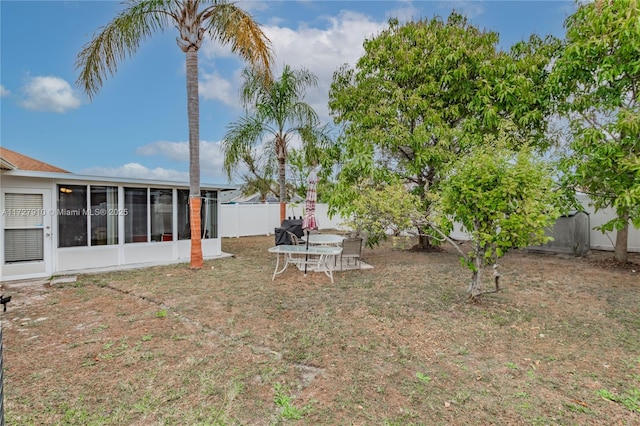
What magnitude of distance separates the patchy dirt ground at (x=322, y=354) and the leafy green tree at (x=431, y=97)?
3700mm

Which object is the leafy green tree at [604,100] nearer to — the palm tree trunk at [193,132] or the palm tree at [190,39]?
the palm tree at [190,39]

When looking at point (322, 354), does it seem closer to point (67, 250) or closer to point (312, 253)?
point (312, 253)

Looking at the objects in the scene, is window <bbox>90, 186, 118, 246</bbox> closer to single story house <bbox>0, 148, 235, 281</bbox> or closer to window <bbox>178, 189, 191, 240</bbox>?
single story house <bbox>0, 148, 235, 281</bbox>

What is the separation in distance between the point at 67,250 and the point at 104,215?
1.14 m

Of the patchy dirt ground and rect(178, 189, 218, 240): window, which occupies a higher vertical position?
rect(178, 189, 218, 240): window

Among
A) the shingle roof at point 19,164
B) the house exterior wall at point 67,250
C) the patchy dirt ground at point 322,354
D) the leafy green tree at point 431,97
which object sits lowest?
the patchy dirt ground at point 322,354

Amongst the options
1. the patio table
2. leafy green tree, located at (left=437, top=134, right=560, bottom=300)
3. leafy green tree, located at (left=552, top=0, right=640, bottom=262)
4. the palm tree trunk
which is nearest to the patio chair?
the patio table

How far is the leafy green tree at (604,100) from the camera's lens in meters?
6.61

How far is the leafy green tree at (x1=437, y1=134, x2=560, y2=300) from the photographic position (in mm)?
4477

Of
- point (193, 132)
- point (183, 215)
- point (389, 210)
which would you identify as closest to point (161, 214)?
point (183, 215)

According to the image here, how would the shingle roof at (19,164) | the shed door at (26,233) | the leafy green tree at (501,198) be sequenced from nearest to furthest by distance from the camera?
1. the leafy green tree at (501,198)
2. the shingle roof at (19,164)
3. the shed door at (26,233)

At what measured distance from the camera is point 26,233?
25.0 ft

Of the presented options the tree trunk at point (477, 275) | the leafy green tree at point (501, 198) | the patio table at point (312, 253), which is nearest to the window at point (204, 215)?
the patio table at point (312, 253)

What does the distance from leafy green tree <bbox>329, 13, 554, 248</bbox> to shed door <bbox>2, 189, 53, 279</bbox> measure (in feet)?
22.6
